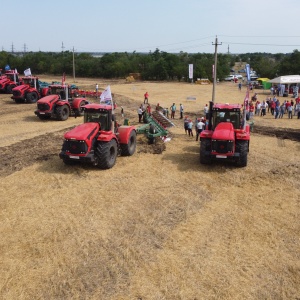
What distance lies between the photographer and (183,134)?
60.4 feet

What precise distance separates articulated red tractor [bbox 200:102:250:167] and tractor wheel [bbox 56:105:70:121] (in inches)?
422

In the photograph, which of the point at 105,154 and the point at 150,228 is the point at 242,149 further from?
the point at 150,228

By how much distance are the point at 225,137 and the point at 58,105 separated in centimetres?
1247

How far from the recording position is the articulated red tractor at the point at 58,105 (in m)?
21.0

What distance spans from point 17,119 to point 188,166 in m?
13.4

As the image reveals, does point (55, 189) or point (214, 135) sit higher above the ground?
point (214, 135)

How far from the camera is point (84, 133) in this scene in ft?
38.3

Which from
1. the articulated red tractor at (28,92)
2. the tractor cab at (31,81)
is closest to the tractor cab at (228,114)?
the articulated red tractor at (28,92)

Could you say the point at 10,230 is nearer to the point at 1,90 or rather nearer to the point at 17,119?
the point at 17,119

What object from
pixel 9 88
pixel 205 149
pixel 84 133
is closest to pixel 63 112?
pixel 84 133

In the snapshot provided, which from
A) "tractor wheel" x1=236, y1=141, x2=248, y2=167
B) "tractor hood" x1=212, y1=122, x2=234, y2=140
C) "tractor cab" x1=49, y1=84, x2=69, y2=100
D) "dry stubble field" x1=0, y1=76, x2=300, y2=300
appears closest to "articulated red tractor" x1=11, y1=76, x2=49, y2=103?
"tractor cab" x1=49, y1=84, x2=69, y2=100

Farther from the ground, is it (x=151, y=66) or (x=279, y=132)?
(x=151, y=66)

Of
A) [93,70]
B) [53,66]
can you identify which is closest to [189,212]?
[93,70]

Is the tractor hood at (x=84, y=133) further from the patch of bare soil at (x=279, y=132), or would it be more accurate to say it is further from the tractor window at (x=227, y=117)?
the patch of bare soil at (x=279, y=132)
